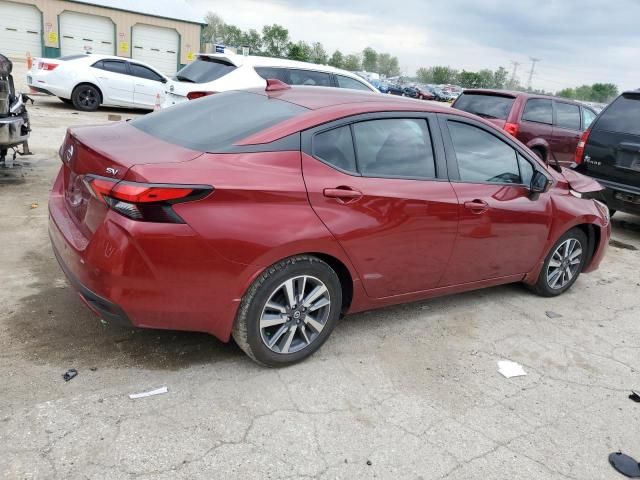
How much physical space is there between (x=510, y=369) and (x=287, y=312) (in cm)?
159

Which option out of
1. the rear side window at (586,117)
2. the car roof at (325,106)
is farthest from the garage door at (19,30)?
the car roof at (325,106)

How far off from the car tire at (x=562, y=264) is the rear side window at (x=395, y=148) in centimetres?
174

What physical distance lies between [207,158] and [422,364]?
1.90 m

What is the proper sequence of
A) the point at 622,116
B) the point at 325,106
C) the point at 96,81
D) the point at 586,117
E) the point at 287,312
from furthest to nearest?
the point at 96,81 < the point at 586,117 < the point at 622,116 < the point at 325,106 < the point at 287,312

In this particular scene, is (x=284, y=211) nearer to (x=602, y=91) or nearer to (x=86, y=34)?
(x=86, y=34)

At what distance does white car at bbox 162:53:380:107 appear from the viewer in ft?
28.4

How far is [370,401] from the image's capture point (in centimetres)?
305

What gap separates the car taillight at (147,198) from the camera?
2.62 metres

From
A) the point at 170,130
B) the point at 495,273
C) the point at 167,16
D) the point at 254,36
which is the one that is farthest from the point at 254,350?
the point at 254,36

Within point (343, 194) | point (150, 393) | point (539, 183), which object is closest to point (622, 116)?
point (539, 183)

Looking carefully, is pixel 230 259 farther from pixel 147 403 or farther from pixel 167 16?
pixel 167 16

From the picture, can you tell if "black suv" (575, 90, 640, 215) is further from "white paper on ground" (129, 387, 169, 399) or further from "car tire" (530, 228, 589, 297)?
"white paper on ground" (129, 387, 169, 399)

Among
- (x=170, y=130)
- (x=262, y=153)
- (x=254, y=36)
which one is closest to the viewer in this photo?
(x=262, y=153)

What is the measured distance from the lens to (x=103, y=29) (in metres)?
33.8
